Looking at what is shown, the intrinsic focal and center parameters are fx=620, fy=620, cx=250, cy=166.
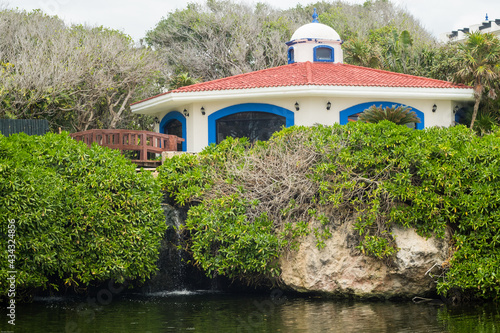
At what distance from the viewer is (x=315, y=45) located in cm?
2669

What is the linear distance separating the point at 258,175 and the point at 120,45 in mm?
16885

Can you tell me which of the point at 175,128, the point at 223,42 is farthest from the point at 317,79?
the point at 223,42

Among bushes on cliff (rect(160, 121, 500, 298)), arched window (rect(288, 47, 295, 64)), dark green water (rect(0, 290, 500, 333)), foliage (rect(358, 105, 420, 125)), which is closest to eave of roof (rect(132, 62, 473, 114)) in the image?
arched window (rect(288, 47, 295, 64))

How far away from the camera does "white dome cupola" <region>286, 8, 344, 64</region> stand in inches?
1049

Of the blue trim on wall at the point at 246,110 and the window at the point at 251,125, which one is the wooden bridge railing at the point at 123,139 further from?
the window at the point at 251,125

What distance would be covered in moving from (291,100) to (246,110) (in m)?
1.76

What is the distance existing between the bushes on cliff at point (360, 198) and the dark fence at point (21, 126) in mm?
7109

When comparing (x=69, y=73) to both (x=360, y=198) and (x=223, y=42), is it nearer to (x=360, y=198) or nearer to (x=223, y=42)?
(x=223, y=42)

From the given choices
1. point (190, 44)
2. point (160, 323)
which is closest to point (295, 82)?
point (160, 323)

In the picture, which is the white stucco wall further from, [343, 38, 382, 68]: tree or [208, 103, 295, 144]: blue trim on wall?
[343, 38, 382, 68]: tree

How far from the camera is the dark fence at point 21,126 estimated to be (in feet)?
65.5

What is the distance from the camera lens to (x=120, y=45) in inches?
1185

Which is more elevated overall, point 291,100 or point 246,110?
point 291,100

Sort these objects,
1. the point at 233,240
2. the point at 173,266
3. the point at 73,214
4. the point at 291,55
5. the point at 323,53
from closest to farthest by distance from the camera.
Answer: the point at 73,214 < the point at 233,240 < the point at 173,266 < the point at 323,53 < the point at 291,55
